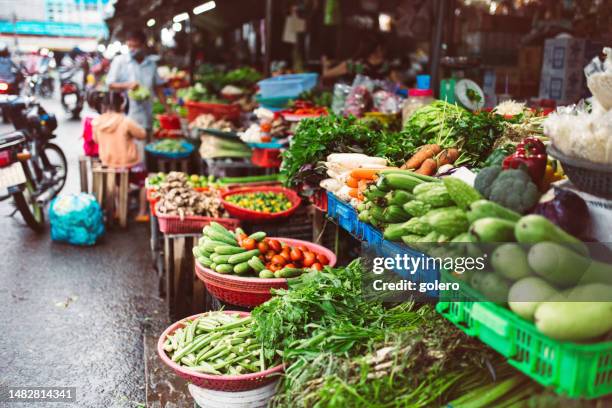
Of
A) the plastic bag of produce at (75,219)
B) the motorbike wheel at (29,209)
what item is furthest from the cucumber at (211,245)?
the motorbike wheel at (29,209)

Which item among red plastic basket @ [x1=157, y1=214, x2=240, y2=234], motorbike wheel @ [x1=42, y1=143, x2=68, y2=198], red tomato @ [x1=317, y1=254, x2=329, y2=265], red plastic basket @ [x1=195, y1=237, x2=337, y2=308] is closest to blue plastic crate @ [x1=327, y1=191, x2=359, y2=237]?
red tomato @ [x1=317, y1=254, x2=329, y2=265]

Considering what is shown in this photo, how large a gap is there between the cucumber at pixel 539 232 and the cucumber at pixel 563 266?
24 millimetres

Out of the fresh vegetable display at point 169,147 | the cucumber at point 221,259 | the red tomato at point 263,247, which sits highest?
the fresh vegetable display at point 169,147

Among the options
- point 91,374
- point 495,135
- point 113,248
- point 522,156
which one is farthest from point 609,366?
point 113,248

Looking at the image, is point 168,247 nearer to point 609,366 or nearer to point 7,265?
point 7,265

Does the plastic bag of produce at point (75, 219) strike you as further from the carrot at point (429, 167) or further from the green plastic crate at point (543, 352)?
the green plastic crate at point (543, 352)

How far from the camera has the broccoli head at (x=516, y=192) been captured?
2260 millimetres

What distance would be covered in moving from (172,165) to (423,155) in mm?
5636

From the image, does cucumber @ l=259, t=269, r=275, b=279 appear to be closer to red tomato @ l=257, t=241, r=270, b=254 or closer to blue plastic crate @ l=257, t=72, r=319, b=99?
red tomato @ l=257, t=241, r=270, b=254

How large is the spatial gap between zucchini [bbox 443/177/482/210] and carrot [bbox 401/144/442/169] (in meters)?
1.20

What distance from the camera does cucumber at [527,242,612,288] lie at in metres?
1.92

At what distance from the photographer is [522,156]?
2.55 m

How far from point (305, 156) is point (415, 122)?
885 millimetres

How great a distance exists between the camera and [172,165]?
Result: 8523mm
